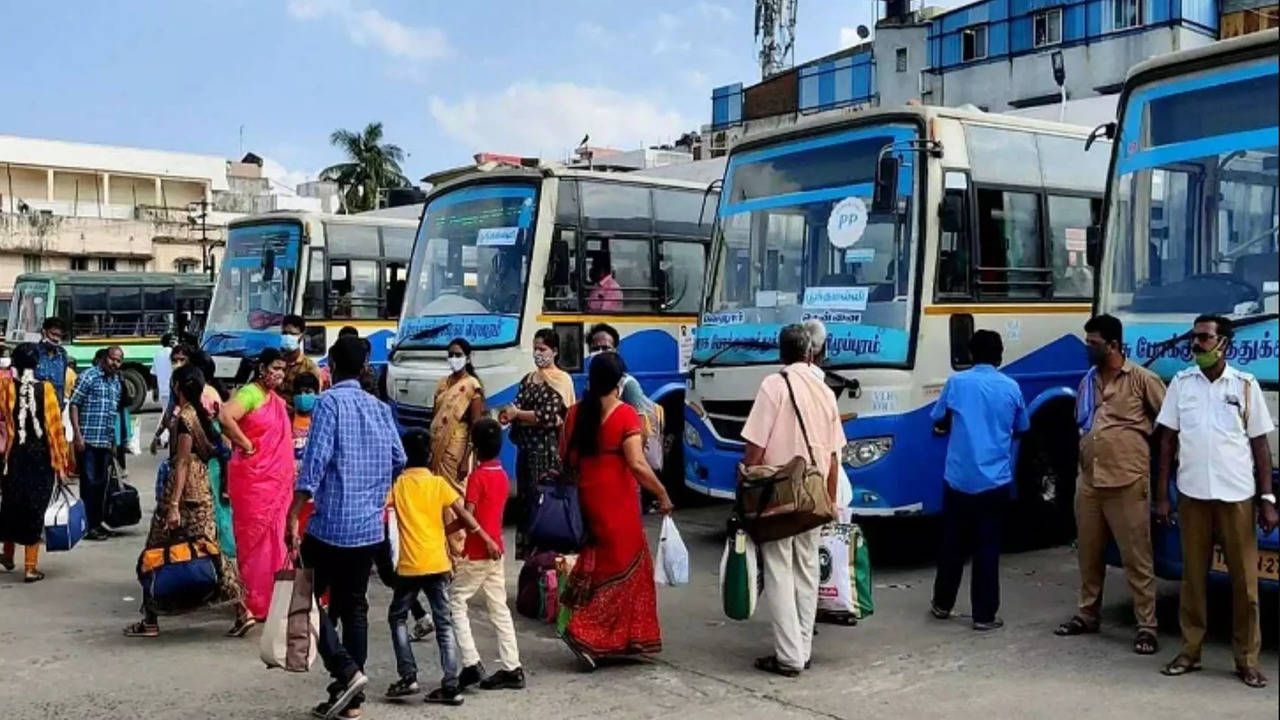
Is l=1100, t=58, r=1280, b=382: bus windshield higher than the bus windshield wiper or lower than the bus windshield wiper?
higher

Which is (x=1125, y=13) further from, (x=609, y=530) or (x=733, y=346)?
(x=609, y=530)

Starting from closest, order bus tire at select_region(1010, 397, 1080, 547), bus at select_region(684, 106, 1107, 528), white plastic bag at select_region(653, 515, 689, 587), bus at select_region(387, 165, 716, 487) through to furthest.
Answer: white plastic bag at select_region(653, 515, 689, 587)
bus at select_region(684, 106, 1107, 528)
bus tire at select_region(1010, 397, 1080, 547)
bus at select_region(387, 165, 716, 487)

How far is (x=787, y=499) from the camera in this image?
6.12 meters

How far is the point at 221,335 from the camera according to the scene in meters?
16.3

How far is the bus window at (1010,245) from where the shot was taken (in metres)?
8.88

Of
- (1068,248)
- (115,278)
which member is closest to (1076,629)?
(1068,248)

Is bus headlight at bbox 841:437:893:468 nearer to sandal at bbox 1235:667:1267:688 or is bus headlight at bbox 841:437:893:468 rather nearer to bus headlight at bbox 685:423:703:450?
bus headlight at bbox 685:423:703:450

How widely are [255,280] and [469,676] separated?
451 inches

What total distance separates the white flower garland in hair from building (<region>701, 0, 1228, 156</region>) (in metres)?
21.7

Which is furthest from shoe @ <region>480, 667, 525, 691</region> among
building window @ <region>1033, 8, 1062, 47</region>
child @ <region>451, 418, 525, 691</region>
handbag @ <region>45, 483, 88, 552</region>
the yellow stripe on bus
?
building window @ <region>1033, 8, 1062, 47</region>

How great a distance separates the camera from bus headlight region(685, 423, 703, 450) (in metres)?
9.45

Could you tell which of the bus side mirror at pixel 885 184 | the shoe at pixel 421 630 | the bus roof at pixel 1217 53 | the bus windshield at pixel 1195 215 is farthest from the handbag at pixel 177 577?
the bus roof at pixel 1217 53

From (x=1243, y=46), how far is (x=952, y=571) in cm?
329

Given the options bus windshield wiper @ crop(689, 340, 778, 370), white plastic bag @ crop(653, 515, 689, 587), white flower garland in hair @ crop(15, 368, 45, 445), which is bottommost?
white plastic bag @ crop(653, 515, 689, 587)
